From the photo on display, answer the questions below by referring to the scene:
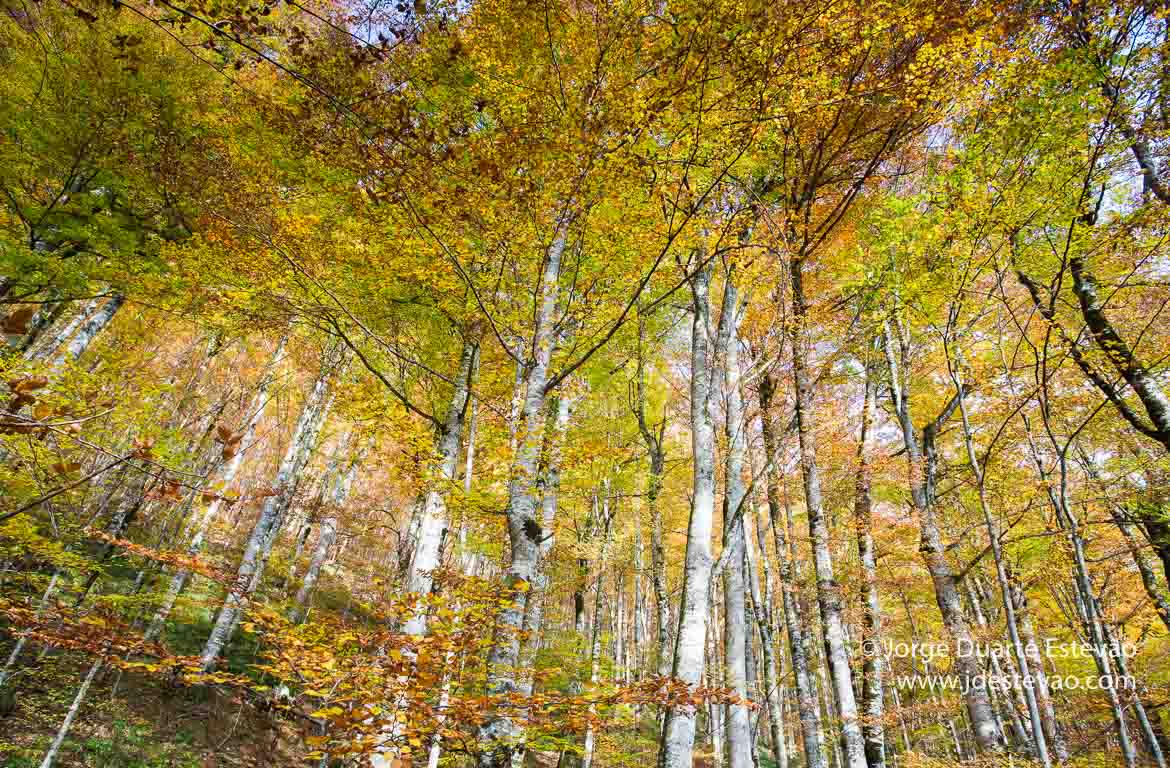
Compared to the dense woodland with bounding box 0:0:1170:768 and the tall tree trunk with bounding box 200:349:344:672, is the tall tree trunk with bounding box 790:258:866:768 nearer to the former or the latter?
the dense woodland with bounding box 0:0:1170:768

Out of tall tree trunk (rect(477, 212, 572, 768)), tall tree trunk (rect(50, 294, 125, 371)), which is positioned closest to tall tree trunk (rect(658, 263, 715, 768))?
tall tree trunk (rect(477, 212, 572, 768))

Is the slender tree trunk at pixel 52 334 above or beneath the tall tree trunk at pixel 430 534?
above

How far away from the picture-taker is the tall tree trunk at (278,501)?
9.34 metres

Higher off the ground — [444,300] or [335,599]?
[444,300]

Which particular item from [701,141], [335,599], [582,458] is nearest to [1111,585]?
[582,458]

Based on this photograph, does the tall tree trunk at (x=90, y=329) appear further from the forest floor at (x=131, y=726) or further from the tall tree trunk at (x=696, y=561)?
the tall tree trunk at (x=696, y=561)

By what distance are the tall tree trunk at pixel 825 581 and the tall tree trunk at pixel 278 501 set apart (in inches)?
338

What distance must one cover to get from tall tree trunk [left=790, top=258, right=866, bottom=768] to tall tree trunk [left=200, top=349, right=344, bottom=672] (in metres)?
8.57

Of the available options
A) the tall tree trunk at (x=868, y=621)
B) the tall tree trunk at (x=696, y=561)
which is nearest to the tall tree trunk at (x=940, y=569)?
the tall tree trunk at (x=868, y=621)

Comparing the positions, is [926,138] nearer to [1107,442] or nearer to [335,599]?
[1107,442]

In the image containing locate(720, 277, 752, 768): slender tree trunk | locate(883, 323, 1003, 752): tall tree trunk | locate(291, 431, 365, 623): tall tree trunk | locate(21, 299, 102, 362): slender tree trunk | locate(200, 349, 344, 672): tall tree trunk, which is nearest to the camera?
locate(720, 277, 752, 768): slender tree trunk

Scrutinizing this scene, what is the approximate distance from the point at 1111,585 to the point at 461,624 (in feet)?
51.3

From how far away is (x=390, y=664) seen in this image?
344 centimetres

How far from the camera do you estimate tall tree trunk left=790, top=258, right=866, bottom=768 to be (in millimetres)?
6562
